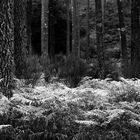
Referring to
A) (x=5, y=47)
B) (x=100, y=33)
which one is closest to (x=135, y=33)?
(x=100, y=33)

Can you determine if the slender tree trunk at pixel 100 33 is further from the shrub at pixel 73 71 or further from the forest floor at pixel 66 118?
the forest floor at pixel 66 118

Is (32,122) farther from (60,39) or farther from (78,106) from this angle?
(60,39)

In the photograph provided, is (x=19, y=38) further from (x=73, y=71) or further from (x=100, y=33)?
(x=100, y=33)

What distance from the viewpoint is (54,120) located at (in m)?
5.30

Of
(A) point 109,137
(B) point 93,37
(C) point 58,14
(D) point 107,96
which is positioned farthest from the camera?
(B) point 93,37

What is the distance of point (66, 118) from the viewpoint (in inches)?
211

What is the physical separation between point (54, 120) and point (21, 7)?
5542 mm

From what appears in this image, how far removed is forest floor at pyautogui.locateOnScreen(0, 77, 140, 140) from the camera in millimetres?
5066

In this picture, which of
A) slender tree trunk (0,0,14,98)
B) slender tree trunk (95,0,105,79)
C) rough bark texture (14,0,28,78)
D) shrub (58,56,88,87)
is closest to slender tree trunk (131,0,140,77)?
slender tree trunk (95,0,105,79)

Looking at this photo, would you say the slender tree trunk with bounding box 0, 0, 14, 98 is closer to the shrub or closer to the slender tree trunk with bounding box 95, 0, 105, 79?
the shrub

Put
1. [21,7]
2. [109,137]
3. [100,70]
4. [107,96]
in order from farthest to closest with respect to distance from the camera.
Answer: [100,70] → [21,7] → [107,96] → [109,137]

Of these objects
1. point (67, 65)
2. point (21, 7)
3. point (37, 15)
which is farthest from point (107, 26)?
point (21, 7)

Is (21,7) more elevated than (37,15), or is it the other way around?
(37,15)

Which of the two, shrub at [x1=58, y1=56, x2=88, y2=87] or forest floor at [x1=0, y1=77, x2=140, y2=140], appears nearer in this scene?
forest floor at [x1=0, y1=77, x2=140, y2=140]
